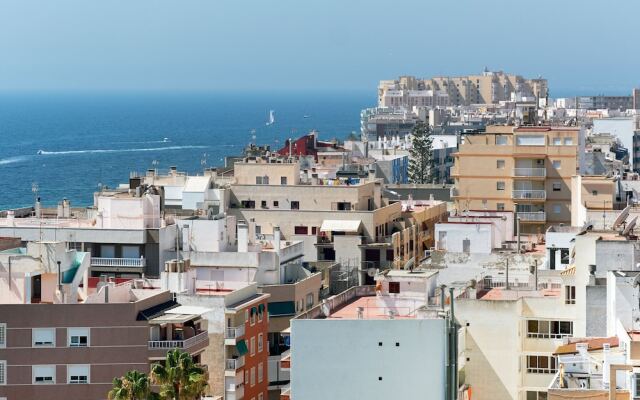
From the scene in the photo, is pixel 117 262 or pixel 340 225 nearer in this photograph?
pixel 117 262

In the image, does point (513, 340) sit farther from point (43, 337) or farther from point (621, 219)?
point (43, 337)

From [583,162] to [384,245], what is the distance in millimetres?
16363

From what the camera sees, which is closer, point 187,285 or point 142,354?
point 142,354

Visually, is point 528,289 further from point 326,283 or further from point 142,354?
point 326,283

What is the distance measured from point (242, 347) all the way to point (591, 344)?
1149 cm

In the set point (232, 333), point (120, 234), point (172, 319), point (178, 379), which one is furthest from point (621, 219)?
point (178, 379)

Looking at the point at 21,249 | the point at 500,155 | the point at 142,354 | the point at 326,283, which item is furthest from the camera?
the point at 500,155

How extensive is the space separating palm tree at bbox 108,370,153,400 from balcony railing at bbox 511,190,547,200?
3355cm

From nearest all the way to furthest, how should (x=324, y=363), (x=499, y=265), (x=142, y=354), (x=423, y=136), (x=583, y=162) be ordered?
(x=324, y=363) → (x=142, y=354) → (x=499, y=265) → (x=583, y=162) → (x=423, y=136)

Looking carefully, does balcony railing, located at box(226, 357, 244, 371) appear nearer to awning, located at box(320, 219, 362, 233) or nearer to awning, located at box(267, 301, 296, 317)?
awning, located at box(267, 301, 296, 317)

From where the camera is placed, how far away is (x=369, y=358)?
32938 mm

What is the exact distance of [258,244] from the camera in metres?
51.1

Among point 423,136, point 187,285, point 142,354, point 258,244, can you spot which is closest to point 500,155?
point 258,244

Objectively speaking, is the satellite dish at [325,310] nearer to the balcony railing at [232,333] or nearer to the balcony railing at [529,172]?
the balcony railing at [232,333]
